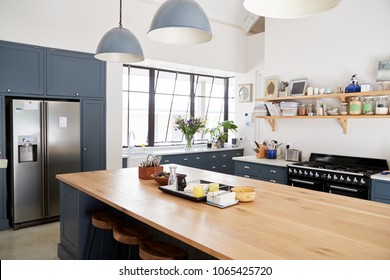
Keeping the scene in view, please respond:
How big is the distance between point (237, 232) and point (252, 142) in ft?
17.7

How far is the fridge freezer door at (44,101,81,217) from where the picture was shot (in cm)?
418

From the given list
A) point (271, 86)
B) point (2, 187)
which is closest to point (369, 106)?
point (271, 86)

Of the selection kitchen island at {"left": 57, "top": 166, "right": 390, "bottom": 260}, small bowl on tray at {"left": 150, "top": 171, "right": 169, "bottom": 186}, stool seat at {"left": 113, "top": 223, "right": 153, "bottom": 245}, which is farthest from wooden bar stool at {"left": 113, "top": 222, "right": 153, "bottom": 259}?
small bowl on tray at {"left": 150, "top": 171, "right": 169, "bottom": 186}

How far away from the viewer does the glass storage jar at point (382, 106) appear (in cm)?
376

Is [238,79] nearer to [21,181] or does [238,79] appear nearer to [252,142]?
[252,142]

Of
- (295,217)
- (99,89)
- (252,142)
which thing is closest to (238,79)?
(252,142)

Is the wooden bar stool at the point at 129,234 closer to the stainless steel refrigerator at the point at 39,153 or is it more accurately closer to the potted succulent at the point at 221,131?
the stainless steel refrigerator at the point at 39,153

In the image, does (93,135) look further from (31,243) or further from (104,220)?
(104,220)

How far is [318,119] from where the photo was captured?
462 cm

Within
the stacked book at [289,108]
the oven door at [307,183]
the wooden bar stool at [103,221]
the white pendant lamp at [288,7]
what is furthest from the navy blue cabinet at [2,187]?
the stacked book at [289,108]

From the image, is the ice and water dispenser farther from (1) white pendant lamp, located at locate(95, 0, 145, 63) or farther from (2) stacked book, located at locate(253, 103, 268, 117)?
(2) stacked book, located at locate(253, 103, 268, 117)

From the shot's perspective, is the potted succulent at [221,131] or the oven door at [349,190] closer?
the oven door at [349,190]

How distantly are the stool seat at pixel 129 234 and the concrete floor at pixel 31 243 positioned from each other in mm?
1264

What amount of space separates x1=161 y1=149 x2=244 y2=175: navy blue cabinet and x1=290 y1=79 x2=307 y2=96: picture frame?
7.21 ft
